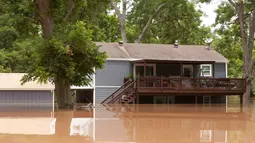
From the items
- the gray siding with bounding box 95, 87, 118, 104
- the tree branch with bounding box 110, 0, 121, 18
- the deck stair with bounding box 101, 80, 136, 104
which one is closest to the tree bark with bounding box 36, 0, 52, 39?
the deck stair with bounding box 101, 80, 136, 104

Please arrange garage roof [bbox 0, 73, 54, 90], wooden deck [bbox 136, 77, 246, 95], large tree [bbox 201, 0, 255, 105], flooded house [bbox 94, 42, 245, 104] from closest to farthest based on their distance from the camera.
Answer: garage roof [bbox 0, 73, 54, 90], wooden deck [bbox 136, 77, 246, 95], flooded house [bbox 94, 42, 245, 104], large tree [bbox 201, 0, 255, 105]

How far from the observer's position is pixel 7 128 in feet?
45.8

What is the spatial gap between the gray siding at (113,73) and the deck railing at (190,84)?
4.43 meters

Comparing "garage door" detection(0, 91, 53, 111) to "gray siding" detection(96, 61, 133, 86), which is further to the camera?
"gray siding" detection(96, 61, 133, 86)

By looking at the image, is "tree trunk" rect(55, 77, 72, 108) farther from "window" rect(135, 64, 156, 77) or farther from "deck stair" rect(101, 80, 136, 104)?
"window" rect(135, 64, 156, 77)

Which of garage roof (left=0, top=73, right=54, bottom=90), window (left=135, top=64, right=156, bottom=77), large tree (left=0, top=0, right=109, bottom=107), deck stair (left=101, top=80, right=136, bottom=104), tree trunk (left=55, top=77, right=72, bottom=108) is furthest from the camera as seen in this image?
window (left=135, top=64, right=156, bottom=77)

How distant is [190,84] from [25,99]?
12.4 meters

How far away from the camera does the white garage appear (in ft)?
90.3

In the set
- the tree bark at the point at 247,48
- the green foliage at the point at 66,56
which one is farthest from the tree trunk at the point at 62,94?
the tree bark at the point at 247,48

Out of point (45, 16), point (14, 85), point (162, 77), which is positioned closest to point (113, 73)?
point (162, 77)

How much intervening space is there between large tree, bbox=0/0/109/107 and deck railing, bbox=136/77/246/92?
572 centimetres

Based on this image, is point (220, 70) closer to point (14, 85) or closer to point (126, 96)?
point (126, 96)

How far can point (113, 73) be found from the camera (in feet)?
105

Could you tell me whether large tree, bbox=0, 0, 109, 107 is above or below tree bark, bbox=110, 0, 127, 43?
below
